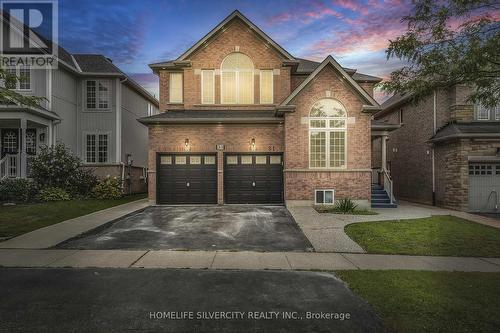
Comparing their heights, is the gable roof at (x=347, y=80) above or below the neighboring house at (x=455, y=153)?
above

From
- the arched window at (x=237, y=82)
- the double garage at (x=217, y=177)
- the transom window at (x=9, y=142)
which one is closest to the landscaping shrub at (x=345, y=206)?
the double garage at (x=217, y=177)

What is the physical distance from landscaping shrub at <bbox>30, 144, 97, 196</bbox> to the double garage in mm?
5604

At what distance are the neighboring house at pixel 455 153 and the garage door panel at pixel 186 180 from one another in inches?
471

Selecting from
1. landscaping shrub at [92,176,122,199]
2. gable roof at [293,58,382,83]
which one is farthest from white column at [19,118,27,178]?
gable roof at [293,58,382,83]

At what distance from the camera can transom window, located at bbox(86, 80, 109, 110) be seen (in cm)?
2033

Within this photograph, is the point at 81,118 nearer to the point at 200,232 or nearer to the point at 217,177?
the point at 217,177

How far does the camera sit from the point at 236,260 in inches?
257

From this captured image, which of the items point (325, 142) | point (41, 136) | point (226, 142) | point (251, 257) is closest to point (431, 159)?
point (325, 142)

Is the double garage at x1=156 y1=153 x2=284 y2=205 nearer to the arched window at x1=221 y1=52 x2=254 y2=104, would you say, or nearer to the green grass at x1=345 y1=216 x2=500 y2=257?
the arched window at x1=221 y1=52 x2=254 y2=104

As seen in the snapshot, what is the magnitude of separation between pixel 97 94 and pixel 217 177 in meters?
11.7

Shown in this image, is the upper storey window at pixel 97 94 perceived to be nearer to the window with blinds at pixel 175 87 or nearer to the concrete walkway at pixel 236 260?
the window with blinds at pixel 175 87

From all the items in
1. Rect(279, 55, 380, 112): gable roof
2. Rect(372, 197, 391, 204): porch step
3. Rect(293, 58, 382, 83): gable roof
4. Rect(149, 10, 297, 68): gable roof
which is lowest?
Rect(372, 197, 391, 204): porch step

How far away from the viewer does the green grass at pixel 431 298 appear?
3.75m

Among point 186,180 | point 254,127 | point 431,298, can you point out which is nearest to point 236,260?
point 431,298
